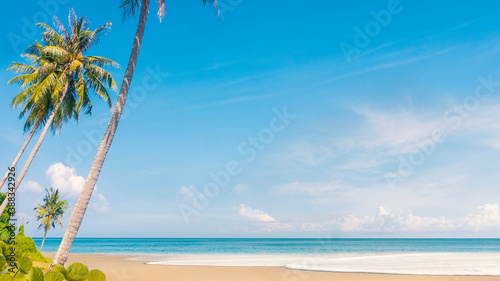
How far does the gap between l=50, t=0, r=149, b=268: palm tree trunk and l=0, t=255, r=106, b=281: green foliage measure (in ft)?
20.1

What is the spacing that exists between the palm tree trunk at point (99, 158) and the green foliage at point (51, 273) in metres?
6.13

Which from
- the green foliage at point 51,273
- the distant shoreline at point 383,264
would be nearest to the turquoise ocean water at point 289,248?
the distant shoreline at point 383,264

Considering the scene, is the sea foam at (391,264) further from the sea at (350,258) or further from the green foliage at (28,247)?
the green foliage at (28,247)

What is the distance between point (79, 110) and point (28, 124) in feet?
10.7

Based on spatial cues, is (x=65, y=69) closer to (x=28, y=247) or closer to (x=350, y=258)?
(x=28, y=247)

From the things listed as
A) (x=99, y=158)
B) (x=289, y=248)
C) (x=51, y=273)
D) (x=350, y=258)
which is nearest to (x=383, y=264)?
(x=350, y=258)

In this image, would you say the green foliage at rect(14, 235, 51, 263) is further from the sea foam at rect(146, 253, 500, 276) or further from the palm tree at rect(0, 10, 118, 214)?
the sea foam at rect(146, 253, 500, 276)

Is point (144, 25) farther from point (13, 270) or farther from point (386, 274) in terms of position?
point (386, 274)

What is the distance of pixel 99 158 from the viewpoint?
316 inches

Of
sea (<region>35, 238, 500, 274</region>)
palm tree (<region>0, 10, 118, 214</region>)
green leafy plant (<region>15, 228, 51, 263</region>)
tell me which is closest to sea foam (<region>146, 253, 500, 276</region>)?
sea (<region>35, 238, 500, 274</region>)

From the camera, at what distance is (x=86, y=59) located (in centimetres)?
1781

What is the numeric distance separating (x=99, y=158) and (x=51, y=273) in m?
7.10

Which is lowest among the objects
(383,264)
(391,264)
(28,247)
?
(28,247)

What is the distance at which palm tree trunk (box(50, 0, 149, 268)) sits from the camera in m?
7.28
